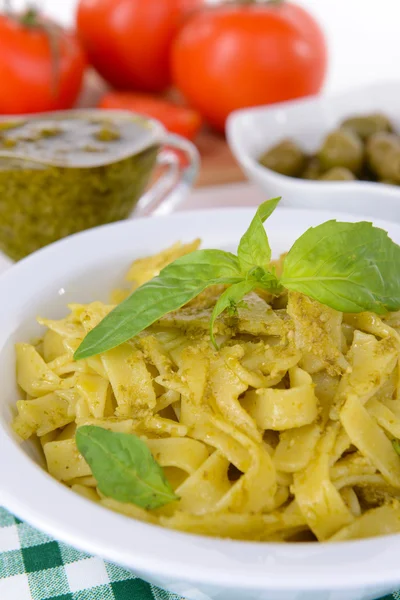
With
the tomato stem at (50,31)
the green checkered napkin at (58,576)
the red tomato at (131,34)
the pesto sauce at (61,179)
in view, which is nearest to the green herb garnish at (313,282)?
the green checkered napkin at (58,576)

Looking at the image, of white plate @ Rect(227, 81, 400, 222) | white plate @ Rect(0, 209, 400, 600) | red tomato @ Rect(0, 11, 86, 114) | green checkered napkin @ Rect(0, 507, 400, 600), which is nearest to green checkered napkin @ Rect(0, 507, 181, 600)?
green checkered napkin @ Rect(0, 507, 400, 600)

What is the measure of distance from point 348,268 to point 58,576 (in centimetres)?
85

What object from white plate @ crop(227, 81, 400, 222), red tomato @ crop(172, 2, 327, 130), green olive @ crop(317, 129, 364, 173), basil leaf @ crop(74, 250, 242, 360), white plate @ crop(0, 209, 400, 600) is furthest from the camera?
red tomato @ crop(172, 2, 327, 130)

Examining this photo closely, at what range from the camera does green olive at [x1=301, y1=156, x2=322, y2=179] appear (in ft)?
9.31

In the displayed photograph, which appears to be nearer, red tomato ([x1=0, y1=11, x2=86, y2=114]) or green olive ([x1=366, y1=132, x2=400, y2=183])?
green olive ([x1=366, y1=132, x2=400, y2=183])

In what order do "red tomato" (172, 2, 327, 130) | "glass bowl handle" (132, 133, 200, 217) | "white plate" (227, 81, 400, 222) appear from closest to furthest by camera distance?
"white plate" (227, 81, 400, 222) → "glass bowl handle" (132, 133, 200, 217) → "red tomato" (172, 2, 327, 130)

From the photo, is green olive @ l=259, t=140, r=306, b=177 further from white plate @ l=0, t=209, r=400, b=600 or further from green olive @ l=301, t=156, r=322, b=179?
white plate @ l=0, t=209, r=400, b=600

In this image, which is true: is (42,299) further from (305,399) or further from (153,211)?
(153,211)

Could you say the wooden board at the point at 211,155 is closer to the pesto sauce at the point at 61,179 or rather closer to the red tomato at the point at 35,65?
the red tomato at the point at 35,65

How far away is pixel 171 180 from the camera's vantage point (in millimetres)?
3008

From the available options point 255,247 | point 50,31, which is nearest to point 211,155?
point 50,31

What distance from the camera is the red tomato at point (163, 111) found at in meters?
3.58

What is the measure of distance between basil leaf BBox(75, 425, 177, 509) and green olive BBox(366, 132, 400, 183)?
1709 mm

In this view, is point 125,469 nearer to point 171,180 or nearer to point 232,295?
point 232,295
